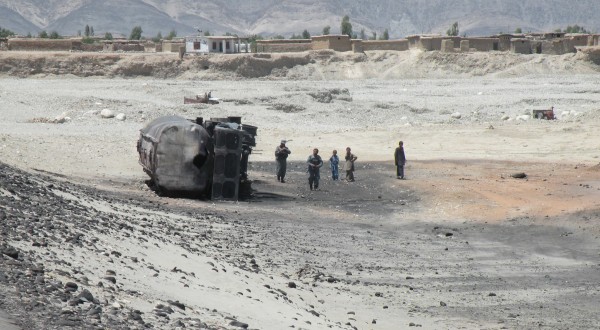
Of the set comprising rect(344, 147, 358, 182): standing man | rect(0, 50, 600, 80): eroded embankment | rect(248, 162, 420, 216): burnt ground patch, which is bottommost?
rect(248, 162, 420, 216): burnt ground patch

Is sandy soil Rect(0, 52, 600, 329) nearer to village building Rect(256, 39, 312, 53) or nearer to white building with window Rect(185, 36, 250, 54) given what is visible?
village building Rect(256, 39, 312, 53)

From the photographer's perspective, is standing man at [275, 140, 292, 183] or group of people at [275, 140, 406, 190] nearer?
group of people at [275, 140, 406, 190]

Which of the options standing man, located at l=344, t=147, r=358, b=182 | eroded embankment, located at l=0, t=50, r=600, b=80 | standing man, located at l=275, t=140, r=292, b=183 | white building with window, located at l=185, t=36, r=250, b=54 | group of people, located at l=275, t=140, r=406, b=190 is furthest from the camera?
white building with window, located at l=185, t=36, r=250, b=54

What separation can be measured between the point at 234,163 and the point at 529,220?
609cm

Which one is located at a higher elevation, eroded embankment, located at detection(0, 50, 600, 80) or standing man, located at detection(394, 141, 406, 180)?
eroded embankment, located at detection(0, 50, 600, 80)

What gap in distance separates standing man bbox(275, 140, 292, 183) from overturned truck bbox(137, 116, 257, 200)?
271 cm

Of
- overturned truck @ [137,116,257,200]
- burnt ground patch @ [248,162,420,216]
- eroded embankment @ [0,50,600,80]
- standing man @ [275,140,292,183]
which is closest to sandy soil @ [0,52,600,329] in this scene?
burnt ground patch @ [248,162,420,216]

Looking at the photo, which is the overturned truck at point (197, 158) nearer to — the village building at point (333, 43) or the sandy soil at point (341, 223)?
the sandy soil at point (341, 223)

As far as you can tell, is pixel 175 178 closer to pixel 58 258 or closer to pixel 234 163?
pixel 234 163

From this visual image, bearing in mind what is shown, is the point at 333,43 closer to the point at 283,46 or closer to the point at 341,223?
the point at 283,46

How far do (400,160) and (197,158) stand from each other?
679 centimetres

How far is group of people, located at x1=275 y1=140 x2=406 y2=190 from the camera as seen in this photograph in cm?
2633

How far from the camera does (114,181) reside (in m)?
26.1

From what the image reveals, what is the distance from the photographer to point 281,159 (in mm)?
27141
